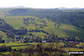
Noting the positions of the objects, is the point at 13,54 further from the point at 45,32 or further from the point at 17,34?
the point at 45,32

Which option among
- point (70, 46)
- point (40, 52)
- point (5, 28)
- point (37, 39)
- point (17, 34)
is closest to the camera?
point (40, 52)

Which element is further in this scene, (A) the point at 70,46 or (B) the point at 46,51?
(A) the point at 70,46

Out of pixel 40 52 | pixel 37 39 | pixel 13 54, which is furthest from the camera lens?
pixel 37 39

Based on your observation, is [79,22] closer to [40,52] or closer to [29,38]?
[29,38]

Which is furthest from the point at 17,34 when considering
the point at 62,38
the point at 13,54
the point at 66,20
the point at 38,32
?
the point at 66,20

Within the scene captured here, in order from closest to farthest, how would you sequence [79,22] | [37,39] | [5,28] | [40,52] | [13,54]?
1. [13,54]
2. [40,52]
3. [37,39]
4. [5,28]
5. [79,22]

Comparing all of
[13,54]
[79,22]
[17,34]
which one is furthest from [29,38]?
[79,22]

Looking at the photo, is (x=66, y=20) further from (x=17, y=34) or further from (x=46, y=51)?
(x=46, y=51)

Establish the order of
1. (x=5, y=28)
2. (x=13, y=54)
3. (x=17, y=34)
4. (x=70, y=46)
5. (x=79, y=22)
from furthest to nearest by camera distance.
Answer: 1. (x=79, y=22)
2. (x=5, y=28)
3. (x=17, y=34)
4. (x=70, y=46)
5. (x=13, y=54)

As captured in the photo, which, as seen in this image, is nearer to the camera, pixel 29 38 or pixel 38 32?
pixel 29 38
